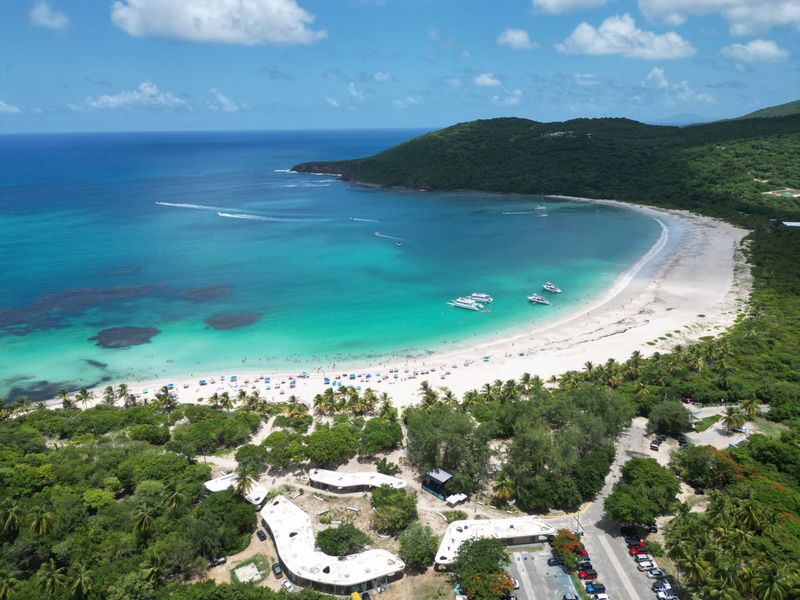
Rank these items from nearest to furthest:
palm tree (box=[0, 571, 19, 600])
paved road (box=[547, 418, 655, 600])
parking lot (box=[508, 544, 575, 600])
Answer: palm tree (box=[0, 571, 19, 600]) → parking lot (box=[508, 544, 575, 600]) → paved road (box=[547, 418, 655, 600])

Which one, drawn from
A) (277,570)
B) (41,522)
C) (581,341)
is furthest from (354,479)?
(581,341)

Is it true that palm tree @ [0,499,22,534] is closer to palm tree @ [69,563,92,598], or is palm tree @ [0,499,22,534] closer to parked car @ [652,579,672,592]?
palm tree @ [69,563,92,598]

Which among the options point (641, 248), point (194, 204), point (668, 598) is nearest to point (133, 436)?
point (668, 598)

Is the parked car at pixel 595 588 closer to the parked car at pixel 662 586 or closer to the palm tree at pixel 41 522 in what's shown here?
the parked car at pixel 662 586

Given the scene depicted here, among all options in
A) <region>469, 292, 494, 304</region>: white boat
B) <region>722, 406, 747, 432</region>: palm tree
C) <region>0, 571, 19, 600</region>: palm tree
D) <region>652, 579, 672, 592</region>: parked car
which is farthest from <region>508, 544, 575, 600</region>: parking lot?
<region>469, 292, 494, 304</region>: white boat

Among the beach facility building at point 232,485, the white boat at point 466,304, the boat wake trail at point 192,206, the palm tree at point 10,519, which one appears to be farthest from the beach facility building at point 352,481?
the boat wake trail at point 192,206

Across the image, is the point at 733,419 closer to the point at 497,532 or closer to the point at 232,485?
the point at 497,532

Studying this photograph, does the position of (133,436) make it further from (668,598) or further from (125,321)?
(668,598)
